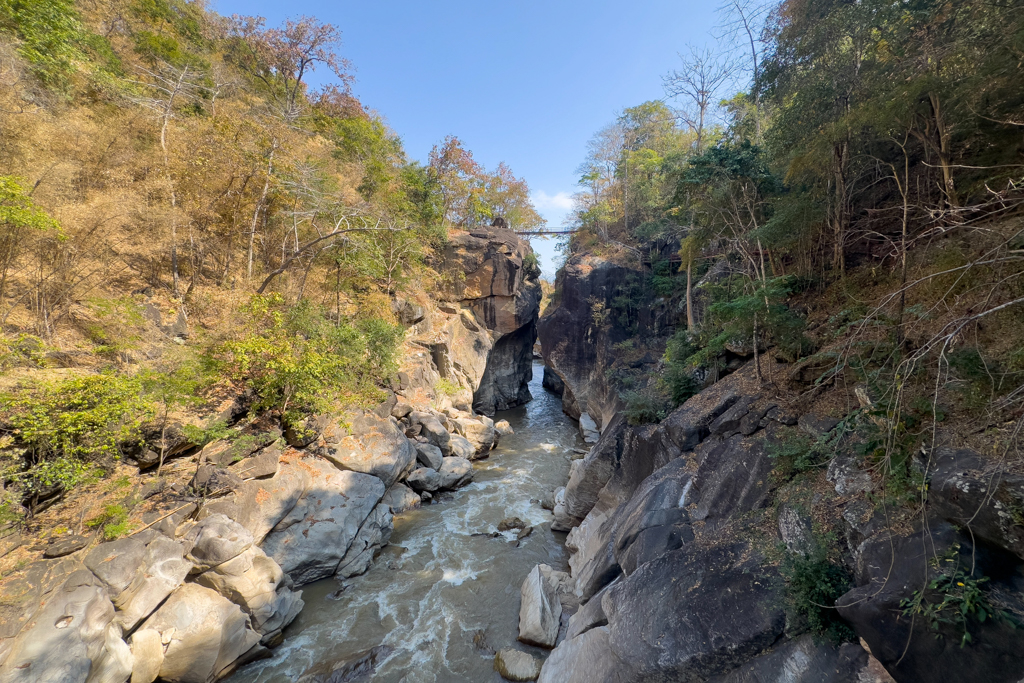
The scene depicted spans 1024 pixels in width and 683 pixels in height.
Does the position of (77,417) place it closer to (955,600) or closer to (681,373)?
(955,600)

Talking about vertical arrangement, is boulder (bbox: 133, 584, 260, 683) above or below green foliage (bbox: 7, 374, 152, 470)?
below

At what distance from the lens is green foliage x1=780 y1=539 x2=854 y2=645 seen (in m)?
3.76

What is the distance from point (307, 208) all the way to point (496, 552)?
13.0 metres

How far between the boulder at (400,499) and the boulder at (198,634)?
443 centimetres

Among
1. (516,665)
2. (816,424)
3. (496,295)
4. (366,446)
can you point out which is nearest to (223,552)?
(366,446)

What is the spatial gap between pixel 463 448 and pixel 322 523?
654cm

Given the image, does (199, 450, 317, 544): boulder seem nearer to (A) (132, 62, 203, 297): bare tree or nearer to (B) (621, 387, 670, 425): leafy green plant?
(A) (132, 62, 203, 297): bare tree

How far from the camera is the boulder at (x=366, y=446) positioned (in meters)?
9.90

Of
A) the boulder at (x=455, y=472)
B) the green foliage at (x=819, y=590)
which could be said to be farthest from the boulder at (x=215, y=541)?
the green foliage at (x=819, y=590)

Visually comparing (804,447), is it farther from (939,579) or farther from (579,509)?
(579,509)

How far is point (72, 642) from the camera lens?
4715 mm

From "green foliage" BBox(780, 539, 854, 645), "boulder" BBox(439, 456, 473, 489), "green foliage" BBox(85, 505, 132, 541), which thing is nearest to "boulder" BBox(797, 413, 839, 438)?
"green foliage" BBox(780, 539, 854, 645)

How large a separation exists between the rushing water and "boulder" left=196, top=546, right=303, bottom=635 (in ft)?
1.24

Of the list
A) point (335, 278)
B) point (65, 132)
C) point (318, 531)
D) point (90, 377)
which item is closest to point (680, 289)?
point (335, 278)
